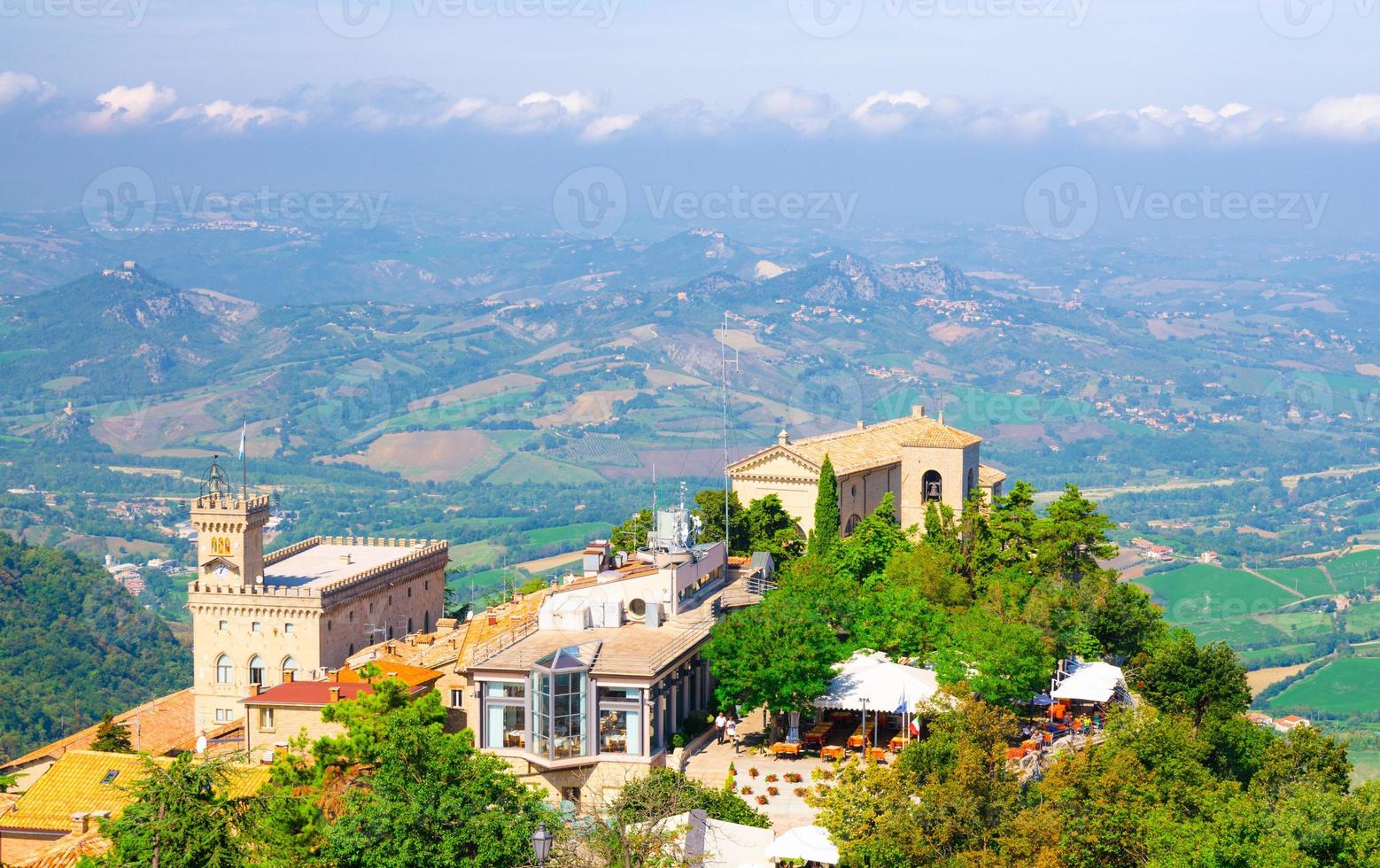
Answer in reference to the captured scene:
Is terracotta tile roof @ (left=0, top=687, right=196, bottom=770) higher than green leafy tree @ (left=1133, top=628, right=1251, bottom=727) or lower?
lower

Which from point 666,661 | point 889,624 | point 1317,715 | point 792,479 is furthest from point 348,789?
point 1317,715

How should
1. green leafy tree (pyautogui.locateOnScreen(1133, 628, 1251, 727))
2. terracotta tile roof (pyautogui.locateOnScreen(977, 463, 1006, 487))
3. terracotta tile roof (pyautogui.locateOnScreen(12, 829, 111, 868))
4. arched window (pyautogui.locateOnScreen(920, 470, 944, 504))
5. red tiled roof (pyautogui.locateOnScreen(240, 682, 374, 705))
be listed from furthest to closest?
terracotta tile roof (pyautogui.locateOnScreen(977, 463, 1006, 487)), arched window (pyautogui.locateOnScreen(920, 470, 944, 504)), green leafy tree (pyautogui.locateOnScreen(1133, 628, 1251, 727)), red tiled roof (pyautogui.locateOnScreen(240, 682, 374, 705)), terracotta tile roof (pyautogui.locateOnScreen(12, 829, 111, 868))

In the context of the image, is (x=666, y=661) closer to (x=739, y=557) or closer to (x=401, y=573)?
(x=739, y=557)

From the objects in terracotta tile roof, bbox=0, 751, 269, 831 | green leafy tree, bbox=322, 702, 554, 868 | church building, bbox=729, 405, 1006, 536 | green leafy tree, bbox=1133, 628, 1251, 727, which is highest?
church building, bbox=729, 405, 1006, 536

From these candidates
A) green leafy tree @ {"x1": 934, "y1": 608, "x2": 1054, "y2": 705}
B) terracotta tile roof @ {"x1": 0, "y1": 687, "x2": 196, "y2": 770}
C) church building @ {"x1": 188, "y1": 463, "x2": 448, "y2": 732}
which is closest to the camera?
green leafy tree @ {"x1": 934, "y1": 608, "x2": 1054, "y2": 705}

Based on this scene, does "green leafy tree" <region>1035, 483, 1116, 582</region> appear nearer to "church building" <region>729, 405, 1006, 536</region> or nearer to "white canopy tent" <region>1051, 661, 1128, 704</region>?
"church building" <region>729, 405, 1006, 536</region>

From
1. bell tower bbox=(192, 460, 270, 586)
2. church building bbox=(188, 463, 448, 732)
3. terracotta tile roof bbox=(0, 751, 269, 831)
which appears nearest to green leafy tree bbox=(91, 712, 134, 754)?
church building bbox=(188, 463, 448, 732)

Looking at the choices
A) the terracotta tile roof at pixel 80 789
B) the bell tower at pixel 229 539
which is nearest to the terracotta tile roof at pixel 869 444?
the bell tower at pixel 229 539

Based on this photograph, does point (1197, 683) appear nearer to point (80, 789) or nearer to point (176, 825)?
point (176, 825)
